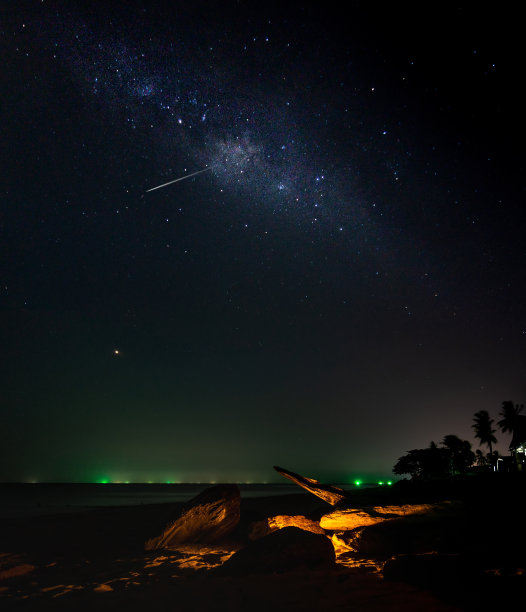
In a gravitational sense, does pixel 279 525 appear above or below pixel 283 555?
above

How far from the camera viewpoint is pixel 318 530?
12.0 m

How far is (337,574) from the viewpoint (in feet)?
27.9

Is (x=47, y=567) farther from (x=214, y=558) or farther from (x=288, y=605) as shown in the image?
(x=288, y=605)

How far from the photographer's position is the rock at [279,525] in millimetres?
12203

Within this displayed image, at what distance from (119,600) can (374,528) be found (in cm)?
550

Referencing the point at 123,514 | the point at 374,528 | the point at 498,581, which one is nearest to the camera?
the point at 498,581

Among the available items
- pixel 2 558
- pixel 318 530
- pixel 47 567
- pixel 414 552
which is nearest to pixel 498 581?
pixel 414 552

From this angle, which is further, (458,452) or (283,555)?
(458,452)

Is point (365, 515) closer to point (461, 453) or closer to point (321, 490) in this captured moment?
point (321, 490)

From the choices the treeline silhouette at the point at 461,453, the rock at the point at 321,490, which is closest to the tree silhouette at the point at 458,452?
the treeline silhouette at the point at 461,453

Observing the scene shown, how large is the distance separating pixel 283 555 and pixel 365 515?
9.14 ft

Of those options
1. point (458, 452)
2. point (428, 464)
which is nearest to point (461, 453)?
point (458, 452)

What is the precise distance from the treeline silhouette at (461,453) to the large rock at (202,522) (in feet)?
99.2

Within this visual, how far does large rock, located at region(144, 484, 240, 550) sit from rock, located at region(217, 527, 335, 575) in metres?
4.13
